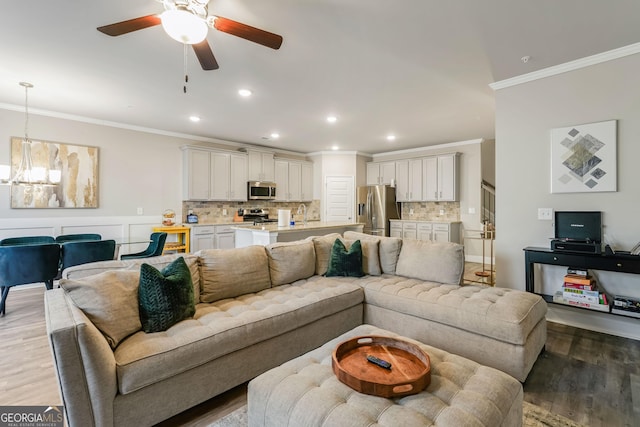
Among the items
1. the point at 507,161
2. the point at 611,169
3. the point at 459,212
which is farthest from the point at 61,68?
the point at 459,212

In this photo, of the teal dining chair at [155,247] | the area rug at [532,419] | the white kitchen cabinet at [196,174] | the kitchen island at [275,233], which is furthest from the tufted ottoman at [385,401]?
the white kitchen cabinet at [196,174]

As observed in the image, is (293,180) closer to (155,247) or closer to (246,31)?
(155,247)

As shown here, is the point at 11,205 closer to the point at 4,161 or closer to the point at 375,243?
the point at 4,161

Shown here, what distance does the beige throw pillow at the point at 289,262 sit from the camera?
2.98m

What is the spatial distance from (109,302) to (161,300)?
28 cm

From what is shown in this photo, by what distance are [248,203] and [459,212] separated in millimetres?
4829

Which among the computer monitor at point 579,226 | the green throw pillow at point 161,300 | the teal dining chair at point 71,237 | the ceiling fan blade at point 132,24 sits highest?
the ceiling fan blade at point 132,24

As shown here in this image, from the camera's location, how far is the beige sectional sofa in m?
1.48

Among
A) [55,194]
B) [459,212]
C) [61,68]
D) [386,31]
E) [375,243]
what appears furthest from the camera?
[459,212]

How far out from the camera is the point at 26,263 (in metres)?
3.21

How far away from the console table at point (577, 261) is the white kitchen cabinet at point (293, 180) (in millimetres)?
5334

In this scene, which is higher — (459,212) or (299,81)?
(299,81)

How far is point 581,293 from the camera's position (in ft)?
9.41

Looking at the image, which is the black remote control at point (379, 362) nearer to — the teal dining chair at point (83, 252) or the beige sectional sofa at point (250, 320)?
the beige sectional sofa at point (250, 320)
